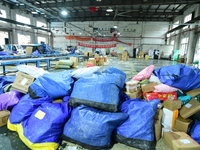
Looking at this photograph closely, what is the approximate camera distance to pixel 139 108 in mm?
1478

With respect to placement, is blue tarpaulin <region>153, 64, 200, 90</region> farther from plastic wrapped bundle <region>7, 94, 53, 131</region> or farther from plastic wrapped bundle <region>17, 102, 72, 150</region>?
plastic wrapped bundle <region>7, 94, 53, 131</region>

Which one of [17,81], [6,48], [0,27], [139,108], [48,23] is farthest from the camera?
[48,23]

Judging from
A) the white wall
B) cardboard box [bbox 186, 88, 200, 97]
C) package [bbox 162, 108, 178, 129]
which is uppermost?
the white wall

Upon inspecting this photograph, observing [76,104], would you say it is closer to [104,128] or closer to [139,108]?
[104,128]

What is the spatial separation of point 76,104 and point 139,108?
0.79 m

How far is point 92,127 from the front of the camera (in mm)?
1310

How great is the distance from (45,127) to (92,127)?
528 millimetres

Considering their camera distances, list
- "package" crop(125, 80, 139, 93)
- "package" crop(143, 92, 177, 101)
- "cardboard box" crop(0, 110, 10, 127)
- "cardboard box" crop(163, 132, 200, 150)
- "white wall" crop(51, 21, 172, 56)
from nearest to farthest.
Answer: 1. "cardboard box" crop(163, 132, 200, 150)
2. "cardboard box" crop(0, 110, 10, 127)
3. "package" crop(143, 92, 177, 101)
4. "package" crop(125, 80, 139, 93)
5. "white wall" crop(51, 21, 172, 56)

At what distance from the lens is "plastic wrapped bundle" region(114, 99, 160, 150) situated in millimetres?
1347

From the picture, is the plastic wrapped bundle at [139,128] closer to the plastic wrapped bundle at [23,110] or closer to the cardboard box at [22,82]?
the plastic wrapped bundle at [23,110]

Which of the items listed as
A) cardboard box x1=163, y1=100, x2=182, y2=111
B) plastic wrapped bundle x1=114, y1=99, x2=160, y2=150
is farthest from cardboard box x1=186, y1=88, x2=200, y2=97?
plastic wrapped bundle x1=114, y1=99, x2=160, y2=150

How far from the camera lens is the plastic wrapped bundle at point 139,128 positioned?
4.42ft

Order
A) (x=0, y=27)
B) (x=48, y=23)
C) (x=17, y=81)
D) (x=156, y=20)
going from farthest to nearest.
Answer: (x=48, y=23)
(x=156, y=20)
(x=0, y=27)
(x=17, y=81)

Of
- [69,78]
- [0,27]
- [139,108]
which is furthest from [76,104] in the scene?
[0,27]
